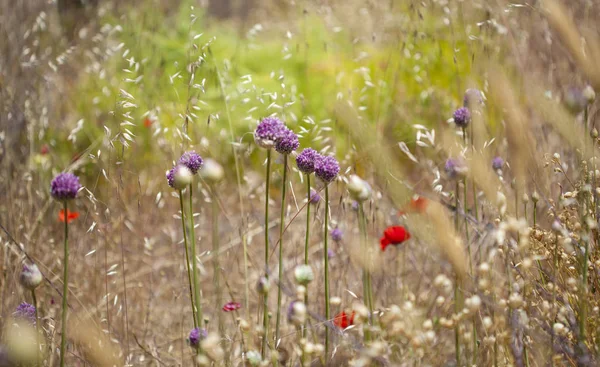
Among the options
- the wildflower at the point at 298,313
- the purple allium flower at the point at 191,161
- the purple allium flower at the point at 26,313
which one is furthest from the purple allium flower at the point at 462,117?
the purple allium flower at the point at 26,313

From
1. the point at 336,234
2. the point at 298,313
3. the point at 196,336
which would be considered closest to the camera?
the point at 298,313

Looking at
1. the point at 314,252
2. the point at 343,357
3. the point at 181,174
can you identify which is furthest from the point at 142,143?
the point at 181,174

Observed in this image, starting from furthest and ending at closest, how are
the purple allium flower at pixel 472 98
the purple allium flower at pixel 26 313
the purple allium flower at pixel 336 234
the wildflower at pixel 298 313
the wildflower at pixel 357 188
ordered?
the purple allium flower at pixel 336 234, the purple allium flower at pixel 472 98, the purple allium flower at pixel 26 313, the wildflower at pixel 357 188, the wildflower at pixel 298 313

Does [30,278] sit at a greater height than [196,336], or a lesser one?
greater

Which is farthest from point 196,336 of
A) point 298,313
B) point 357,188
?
point 357,188

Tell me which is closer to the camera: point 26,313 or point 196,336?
point 196,336

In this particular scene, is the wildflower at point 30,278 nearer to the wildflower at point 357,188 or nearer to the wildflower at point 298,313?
the wildflower at point 298,313

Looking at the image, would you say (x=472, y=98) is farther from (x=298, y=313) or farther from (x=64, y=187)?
(x=64, y=187)

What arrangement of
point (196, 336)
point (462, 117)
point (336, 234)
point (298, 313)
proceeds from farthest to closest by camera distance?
point (336, 234) < point (462, 117) < point (196, 336) < point (298, 313)

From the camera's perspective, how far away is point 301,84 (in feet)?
12.0

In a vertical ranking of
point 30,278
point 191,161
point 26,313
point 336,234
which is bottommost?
point 336,234

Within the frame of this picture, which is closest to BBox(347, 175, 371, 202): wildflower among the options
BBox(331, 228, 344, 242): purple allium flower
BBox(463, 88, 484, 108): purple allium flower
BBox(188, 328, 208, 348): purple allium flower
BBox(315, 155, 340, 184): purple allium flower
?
BBox(315, 155, 340, 184): purple allium flower

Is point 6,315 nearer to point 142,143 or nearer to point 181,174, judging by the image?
point 181,174

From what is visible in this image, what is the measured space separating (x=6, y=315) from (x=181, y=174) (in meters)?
0.88
